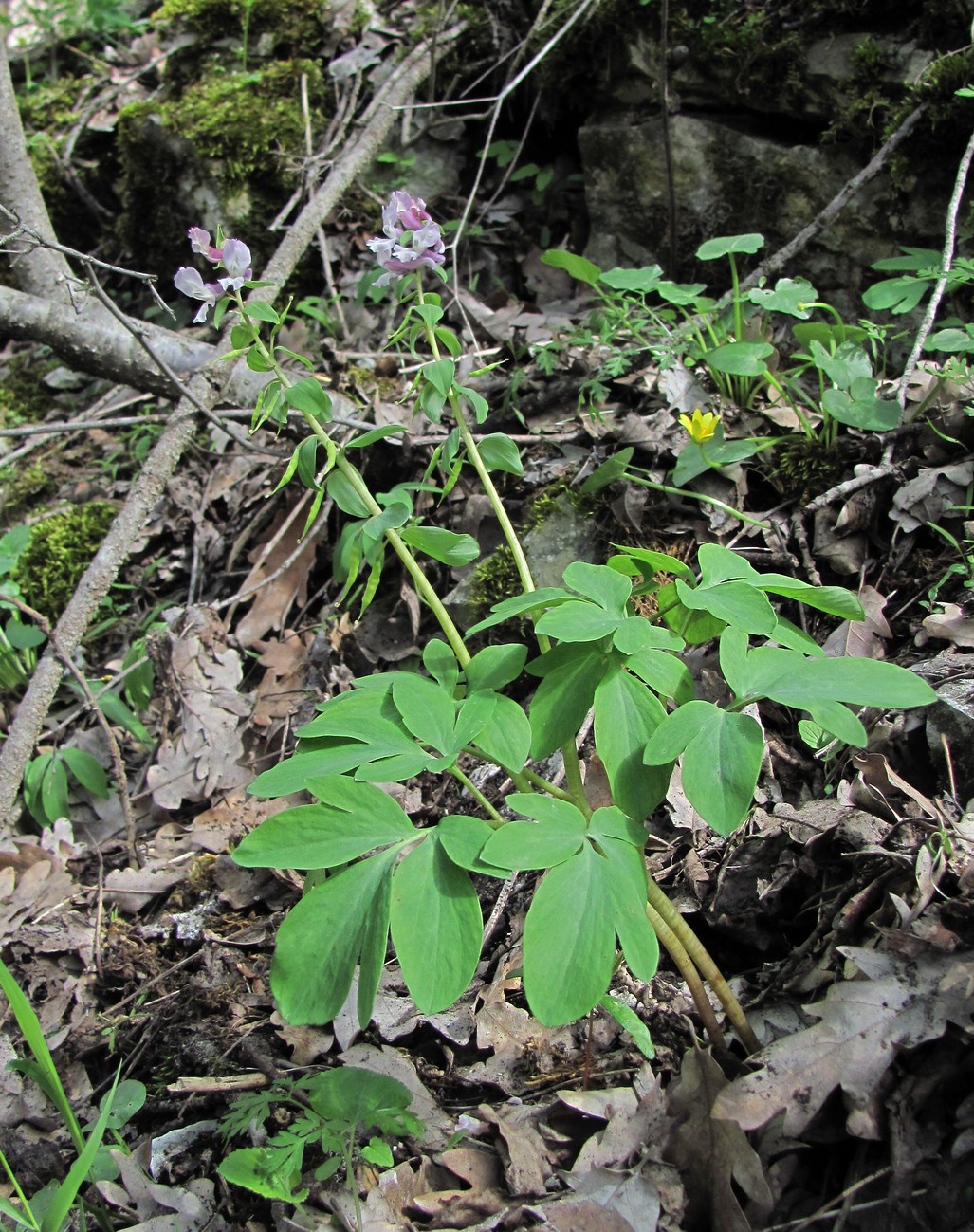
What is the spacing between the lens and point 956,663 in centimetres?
184

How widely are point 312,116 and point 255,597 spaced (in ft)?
8.40

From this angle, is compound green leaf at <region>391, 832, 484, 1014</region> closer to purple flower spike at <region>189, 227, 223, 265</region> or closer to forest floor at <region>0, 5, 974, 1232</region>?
forest floor at <region>0, 5, 974, 1232</region>

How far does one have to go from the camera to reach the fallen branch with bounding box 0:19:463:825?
8.86 ft

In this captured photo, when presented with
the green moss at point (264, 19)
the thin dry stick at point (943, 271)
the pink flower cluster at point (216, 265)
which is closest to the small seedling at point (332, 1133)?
the pink flower cluster at point (216, 265)

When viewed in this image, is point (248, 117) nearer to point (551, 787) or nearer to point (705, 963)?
point (551, 787)

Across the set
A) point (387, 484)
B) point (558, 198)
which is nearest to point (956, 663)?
point (387, 484)

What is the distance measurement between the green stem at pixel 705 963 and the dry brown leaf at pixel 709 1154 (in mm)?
77

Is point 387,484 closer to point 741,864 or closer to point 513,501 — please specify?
point 513,501

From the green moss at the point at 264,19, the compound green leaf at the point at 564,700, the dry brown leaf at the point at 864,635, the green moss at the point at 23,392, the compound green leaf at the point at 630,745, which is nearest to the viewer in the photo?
the compound green leaf at the point at 630,745

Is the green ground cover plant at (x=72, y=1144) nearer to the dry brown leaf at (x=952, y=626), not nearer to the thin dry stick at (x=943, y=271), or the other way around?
the dry brown leaf at (x=952, y=626)

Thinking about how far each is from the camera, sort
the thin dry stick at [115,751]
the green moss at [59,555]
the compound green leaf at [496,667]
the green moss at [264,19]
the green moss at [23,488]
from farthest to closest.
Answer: the green moss at [264,19], the green moss at [23,488], the green moss at [59,555], the thin dry stick at [115,751], the compound green leaf at [496,667]

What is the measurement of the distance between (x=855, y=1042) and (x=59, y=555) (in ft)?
10.9

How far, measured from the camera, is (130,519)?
2.95 m

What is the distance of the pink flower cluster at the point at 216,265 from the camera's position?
168 centimetres
